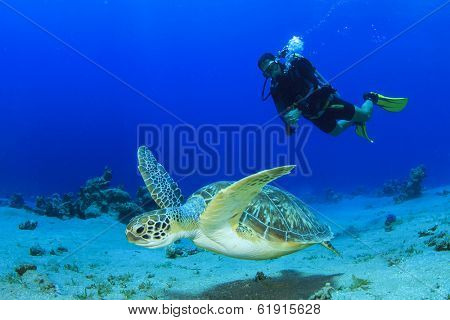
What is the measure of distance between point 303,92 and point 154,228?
14.7ft

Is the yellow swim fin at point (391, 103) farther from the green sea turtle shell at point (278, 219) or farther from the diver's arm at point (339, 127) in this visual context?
the green sea turtle shell at point (278, 219)

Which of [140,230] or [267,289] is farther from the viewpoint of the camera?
[267,289]

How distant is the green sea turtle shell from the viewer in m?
3.78

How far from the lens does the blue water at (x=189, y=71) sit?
6925cm

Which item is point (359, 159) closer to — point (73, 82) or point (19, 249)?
point (73, 82)

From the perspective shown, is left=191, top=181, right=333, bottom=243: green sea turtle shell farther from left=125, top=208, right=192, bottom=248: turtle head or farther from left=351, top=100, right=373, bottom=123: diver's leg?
left=351, top=100, right=373, bottom=123: diver's leg

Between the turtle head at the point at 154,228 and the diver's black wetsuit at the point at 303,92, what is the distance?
379cm

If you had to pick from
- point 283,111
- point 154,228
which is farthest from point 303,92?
point 154,228

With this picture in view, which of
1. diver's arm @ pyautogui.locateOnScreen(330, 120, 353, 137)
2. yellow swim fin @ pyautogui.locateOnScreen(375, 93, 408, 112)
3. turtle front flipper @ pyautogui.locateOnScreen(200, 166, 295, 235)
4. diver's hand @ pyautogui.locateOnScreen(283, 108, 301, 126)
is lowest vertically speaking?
turtle front flipper @ pyautogui.locateOnScreen(200, 166, 295, 235)

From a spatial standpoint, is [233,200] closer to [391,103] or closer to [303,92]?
[303,92]

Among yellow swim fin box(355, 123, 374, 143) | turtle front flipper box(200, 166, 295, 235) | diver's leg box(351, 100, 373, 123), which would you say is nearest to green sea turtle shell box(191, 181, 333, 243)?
turtle front flipper box(200, 166, 295, 235)

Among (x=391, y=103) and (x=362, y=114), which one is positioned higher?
(x=391, y=103)

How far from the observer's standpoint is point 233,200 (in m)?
2.94
